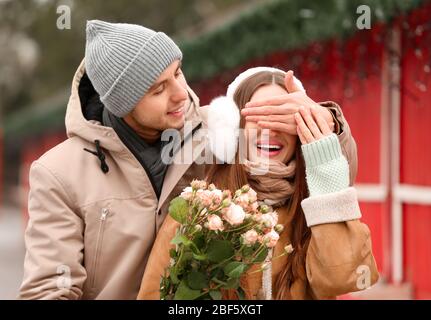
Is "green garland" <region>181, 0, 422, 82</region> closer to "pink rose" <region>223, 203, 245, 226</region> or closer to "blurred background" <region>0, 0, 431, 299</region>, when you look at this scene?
A: "blurred background" <region>0, 0, 431, 299</region>

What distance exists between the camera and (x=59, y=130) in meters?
18.5

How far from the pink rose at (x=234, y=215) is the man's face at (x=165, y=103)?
54 cm

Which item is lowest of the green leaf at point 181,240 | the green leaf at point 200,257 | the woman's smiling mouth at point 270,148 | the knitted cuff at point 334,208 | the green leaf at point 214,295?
the green leaf at point 214,295

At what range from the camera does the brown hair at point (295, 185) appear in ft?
8.40

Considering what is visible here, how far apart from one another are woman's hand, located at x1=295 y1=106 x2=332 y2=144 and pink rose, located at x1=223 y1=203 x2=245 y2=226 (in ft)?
1.07

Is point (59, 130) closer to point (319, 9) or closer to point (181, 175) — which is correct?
point (319, 9)

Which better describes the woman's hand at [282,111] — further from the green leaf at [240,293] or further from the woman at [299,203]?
the green leaf at [240,293]

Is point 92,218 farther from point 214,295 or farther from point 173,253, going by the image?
point 214,295

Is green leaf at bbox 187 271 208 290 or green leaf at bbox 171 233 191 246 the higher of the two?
→ green leaf at bbox 171 233 191 246

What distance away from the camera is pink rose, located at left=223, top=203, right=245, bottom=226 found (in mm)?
2273

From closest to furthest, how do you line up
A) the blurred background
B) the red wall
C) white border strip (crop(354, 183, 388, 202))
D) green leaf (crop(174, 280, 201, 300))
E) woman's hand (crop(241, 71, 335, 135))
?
green leaf (crop(174, 280, 201, 300)), woman's hand (crop(241, 71, 335, 135)), the red wall, the blurred background, white border strip (crop(354, 183, 388, 202))

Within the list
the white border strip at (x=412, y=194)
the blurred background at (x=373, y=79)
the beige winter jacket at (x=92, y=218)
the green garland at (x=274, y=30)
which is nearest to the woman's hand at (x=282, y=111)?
the beige winter jacket at (x=92, y=218)

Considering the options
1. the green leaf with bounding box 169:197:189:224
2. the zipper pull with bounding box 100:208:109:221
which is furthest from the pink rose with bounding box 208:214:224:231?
the zipper pull with bounding box 100:208:109:221
